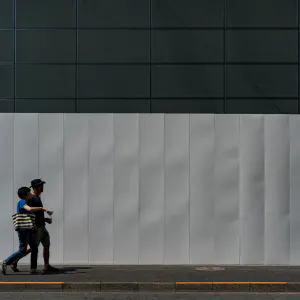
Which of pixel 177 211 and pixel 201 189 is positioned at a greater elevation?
pixel 201 189

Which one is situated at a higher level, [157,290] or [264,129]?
[264,129]

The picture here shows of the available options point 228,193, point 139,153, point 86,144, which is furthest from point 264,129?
point 86,144

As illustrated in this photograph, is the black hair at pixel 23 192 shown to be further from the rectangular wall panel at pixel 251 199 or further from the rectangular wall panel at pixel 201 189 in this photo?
the rectangular wall panel at pixel 251 199

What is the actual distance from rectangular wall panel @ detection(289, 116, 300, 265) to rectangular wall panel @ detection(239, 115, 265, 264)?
Answer: 0.62 metres

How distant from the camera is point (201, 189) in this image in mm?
13852

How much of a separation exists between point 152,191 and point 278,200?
2686 mm

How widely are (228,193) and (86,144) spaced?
320cm
